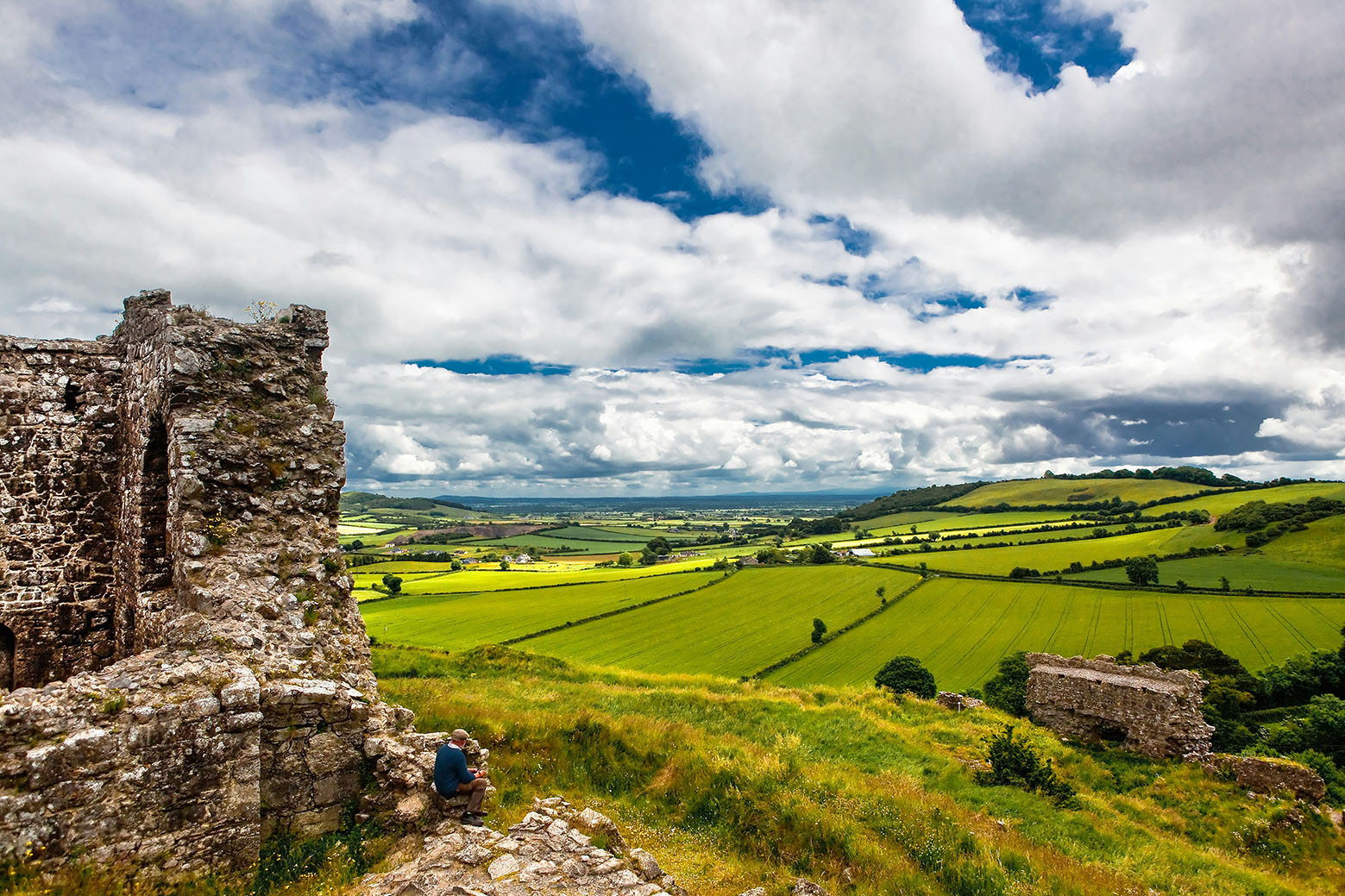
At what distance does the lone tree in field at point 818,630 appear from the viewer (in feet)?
156

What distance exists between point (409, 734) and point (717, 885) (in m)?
4.55

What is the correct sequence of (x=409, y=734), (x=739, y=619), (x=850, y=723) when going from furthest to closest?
(x=739, y=619)
(x=850, y=723)
(x=409, y=734)

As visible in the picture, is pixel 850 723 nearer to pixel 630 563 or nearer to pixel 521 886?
pixel 521 886

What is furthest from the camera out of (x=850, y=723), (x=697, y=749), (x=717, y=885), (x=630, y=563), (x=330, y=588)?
(x=630, y=563)

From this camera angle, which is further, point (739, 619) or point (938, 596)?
point (938, 596)

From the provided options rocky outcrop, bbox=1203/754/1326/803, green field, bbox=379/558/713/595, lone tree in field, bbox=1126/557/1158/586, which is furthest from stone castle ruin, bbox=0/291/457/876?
lone tree in field, bbox=1126/557/1158/586

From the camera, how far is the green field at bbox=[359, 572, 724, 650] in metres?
42.5

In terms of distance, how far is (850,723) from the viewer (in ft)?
57.8

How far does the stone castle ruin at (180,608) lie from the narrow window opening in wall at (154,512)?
30mm

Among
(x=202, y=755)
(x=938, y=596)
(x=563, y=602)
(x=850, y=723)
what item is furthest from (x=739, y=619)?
(x=202, y=755)

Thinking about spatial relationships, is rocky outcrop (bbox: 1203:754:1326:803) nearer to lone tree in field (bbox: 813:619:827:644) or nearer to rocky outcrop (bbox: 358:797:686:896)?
rocky outcrop (bbox: 358:797:686:896)

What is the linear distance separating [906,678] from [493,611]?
35631 mm

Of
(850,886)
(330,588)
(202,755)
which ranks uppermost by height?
(330,588)

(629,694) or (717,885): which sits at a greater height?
(717,885)
